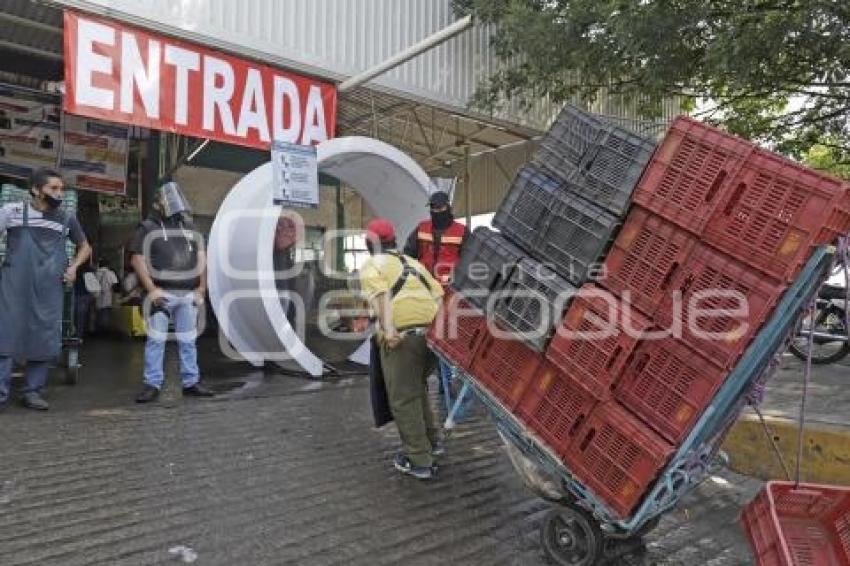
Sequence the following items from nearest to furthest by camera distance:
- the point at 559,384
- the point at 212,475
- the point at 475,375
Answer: the point at 559,384
the point at 475,375
the point at 212,475

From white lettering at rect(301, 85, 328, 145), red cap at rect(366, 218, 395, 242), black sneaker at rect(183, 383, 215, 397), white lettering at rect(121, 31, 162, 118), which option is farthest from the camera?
white lettering at rect(301, 85, 328, 145)

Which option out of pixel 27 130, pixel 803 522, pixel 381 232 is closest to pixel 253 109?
pixel 27 130

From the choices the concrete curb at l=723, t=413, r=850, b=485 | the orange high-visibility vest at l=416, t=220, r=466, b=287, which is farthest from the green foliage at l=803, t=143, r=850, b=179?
the orange high-visibility vest at l=416, t=220, r=466, b=287

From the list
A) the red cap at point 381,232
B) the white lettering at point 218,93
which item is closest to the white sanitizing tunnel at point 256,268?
the white lettering at point 218,93

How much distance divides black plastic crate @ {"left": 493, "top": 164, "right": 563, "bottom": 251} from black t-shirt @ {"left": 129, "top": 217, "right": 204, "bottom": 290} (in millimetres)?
3510

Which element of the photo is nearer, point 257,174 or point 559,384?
point 559,384

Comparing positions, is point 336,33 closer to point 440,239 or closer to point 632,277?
point 440,239

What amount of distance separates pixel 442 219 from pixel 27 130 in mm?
7865

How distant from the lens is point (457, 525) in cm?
397

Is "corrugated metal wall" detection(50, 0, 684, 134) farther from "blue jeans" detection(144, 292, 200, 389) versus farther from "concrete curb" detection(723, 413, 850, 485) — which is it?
"concrete curb" detection(723, 413, 850, 485)

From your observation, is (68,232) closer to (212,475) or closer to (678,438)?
(212,475)

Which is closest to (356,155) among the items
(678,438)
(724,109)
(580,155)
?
(724,109)

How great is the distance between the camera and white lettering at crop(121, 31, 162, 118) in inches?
301

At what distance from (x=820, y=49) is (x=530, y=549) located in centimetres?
451
